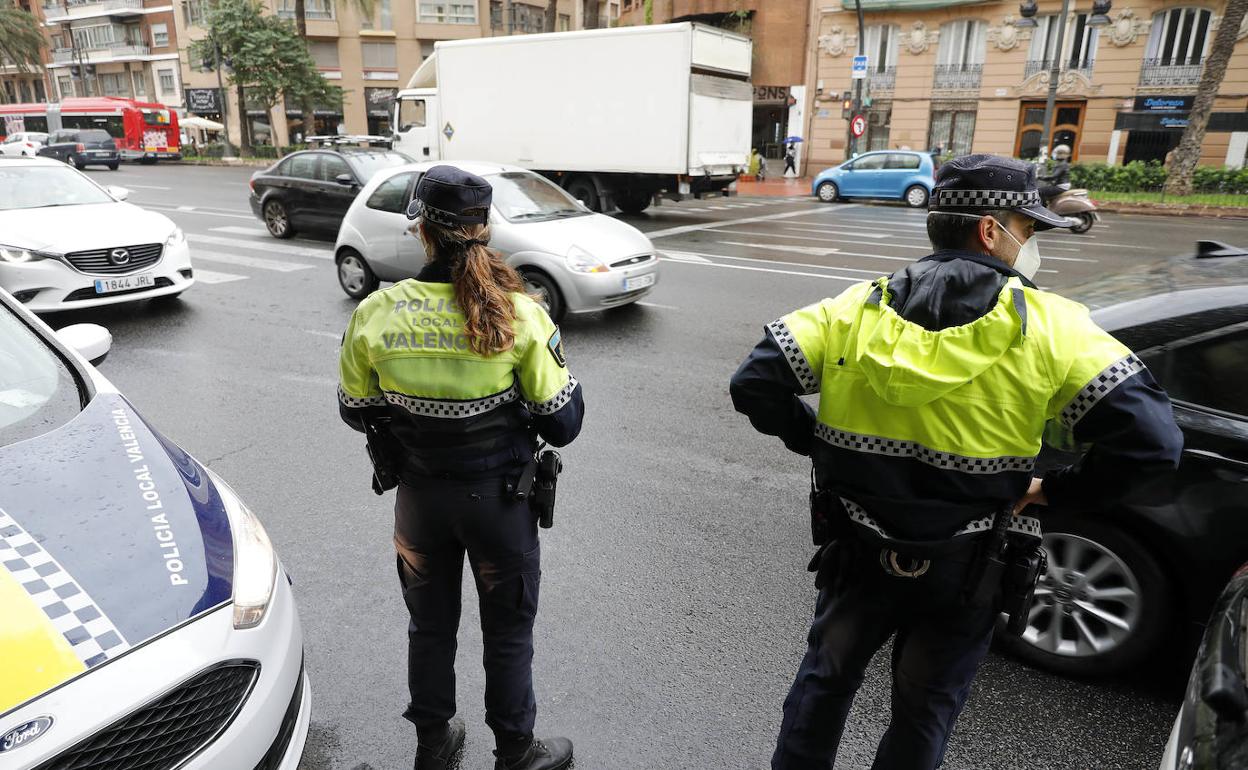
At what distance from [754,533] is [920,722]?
85.0 inches

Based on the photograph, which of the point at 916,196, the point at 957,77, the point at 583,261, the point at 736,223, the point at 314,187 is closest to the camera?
the point at 583,261

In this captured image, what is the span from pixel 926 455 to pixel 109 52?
76.0 meters

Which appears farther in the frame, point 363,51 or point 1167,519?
point 363,51

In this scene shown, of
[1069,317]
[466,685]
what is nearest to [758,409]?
[1069,317]

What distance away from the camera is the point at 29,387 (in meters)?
2.83

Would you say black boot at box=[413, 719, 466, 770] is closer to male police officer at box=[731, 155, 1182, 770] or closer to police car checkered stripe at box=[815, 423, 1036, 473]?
male police officer at box=[731, 155, 1182, 770]

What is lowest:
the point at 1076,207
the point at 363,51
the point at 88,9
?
the point at 1076,207

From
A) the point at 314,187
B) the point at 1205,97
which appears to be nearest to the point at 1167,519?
the point at 314,187

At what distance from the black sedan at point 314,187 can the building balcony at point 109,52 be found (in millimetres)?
58583

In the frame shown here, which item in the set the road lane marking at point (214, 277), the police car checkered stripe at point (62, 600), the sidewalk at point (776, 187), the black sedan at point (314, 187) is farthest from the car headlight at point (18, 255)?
the sidewalk at point (776, 187)

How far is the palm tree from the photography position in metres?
55.2

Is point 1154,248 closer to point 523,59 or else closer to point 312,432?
point 523,59

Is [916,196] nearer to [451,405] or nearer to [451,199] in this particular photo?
[451,199]

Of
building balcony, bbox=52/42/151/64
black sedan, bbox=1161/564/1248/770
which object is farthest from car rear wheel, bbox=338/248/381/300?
building balcony, bbox=52/42/151/64
